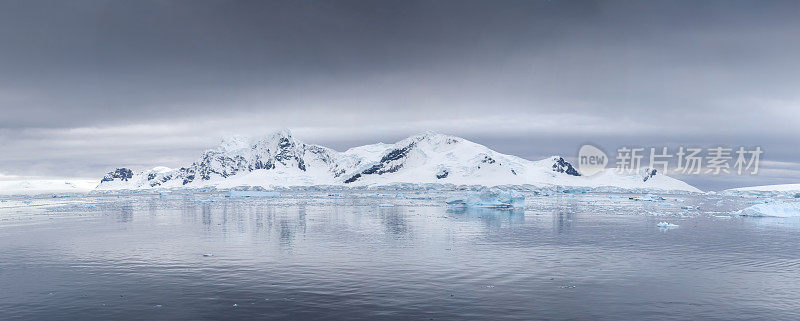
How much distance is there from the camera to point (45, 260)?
34.2m

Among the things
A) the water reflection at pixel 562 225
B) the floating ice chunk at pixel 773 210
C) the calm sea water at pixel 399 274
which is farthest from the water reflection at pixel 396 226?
the floating ice chunk at pixel 773 210

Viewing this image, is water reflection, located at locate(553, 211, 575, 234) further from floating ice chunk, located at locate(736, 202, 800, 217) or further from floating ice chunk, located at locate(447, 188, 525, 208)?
floating ice chunk, located at locate(736, 202, 800, 217)

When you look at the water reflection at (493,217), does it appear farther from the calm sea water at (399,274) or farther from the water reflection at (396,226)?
the calm sea water at (399,274)

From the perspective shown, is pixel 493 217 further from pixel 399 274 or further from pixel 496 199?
pixel 399 274

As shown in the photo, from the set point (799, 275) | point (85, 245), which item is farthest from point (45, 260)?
point (799, 275)

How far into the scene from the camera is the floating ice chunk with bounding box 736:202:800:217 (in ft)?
239

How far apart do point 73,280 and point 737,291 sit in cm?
3128

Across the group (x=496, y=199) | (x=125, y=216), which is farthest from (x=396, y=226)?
(x=125, y=216)

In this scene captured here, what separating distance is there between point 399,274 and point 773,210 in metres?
65.8

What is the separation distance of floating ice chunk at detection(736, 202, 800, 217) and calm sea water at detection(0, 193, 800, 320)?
22454 millimetres

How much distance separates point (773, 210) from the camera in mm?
73938

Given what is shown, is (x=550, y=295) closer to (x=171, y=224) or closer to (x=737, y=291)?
(x=737, y=291)

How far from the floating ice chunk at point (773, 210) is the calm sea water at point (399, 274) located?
22454mm

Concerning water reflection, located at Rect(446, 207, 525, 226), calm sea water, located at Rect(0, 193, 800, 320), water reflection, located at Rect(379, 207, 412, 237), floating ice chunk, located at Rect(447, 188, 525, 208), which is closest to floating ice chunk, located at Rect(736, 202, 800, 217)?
calm sea water, located at Rect(0, 193, 800, 320)
